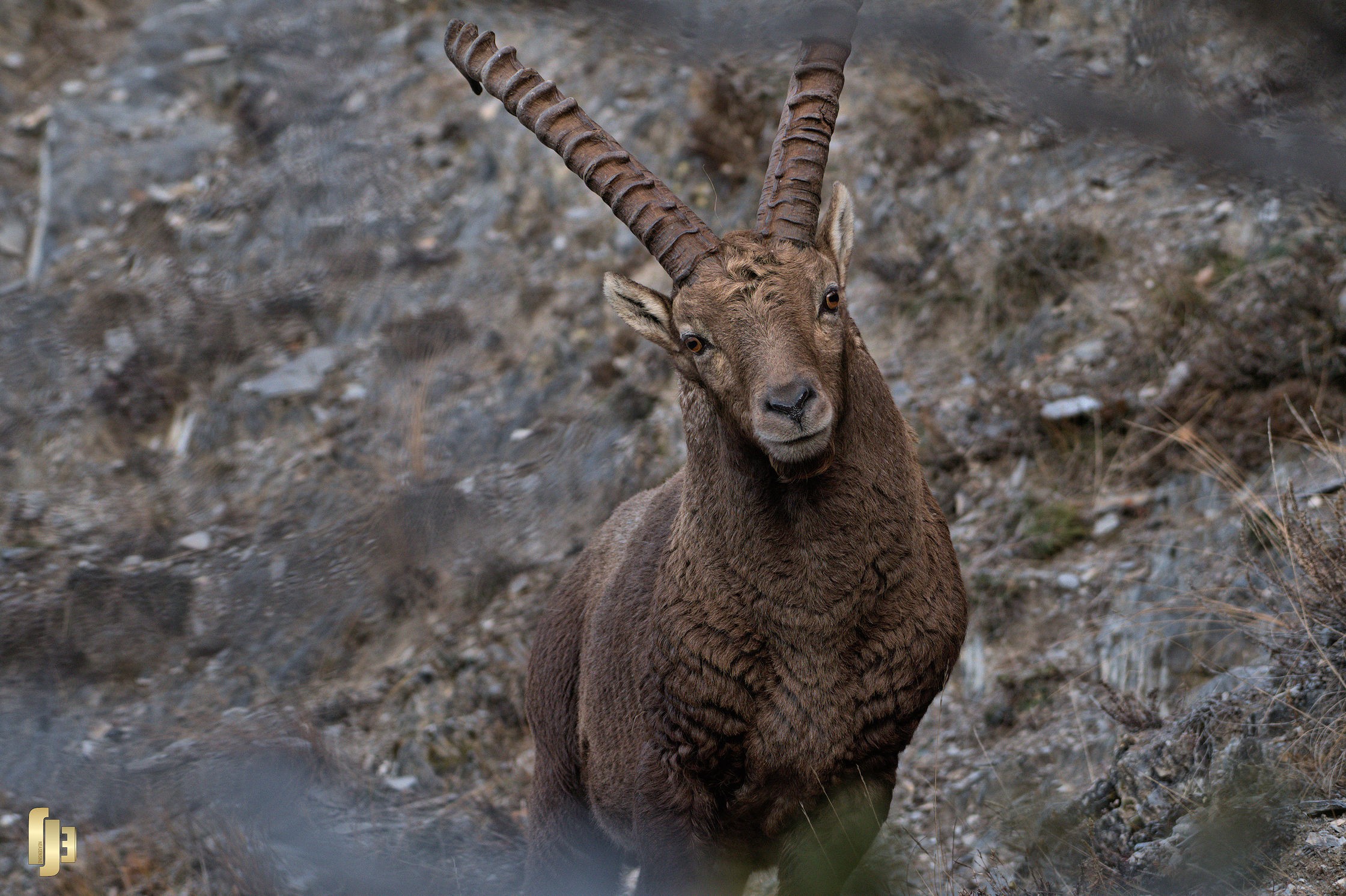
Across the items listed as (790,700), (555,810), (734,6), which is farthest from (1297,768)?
(734,6)

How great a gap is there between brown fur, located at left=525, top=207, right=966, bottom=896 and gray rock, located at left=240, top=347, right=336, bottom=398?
6.78 meters

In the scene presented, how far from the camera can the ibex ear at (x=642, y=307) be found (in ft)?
13.6

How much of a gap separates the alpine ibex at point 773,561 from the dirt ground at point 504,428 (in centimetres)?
32

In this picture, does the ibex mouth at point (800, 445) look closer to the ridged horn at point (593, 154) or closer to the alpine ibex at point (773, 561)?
the alpine ibex at point (773, 561)

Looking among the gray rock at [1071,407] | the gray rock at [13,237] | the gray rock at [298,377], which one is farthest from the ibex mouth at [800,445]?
the gray rock at [13,237]

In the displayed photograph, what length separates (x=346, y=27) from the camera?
12.8m

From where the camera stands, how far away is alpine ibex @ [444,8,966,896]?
157 inches

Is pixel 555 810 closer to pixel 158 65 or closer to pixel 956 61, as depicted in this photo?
pixel 956 61

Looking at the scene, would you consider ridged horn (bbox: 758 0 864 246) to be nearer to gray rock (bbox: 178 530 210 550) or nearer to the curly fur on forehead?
the curly fur on forehead

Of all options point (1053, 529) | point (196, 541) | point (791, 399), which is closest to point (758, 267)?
point (791, 399)

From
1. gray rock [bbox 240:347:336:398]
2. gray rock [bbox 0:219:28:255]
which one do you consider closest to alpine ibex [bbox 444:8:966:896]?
gray rock [bbox 240:347:336:398]

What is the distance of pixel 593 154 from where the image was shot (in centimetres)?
412

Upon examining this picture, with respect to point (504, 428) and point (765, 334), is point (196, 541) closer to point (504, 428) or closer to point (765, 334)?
point (504, 428)

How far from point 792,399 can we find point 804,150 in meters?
1.06
